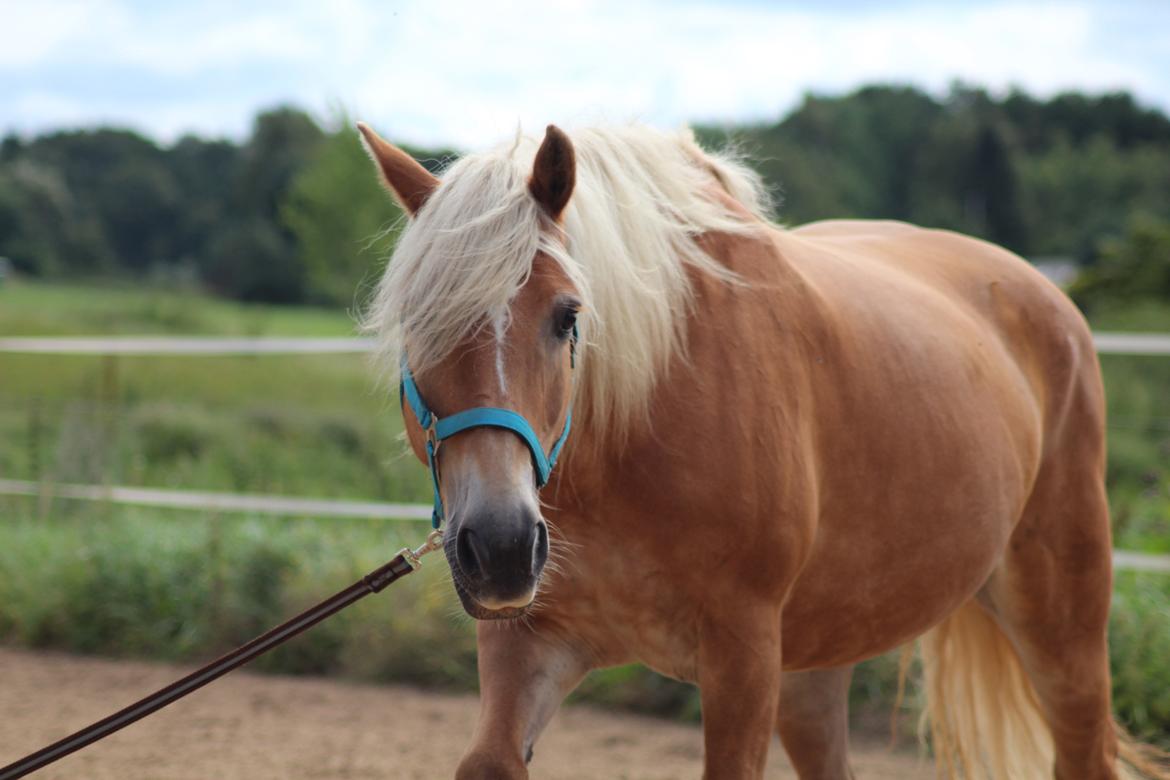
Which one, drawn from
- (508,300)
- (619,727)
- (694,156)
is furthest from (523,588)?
(619,727)

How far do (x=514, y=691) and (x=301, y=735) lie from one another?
2566 mm

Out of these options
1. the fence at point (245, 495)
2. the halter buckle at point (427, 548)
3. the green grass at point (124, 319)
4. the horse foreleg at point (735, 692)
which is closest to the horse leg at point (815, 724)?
the horse foreleg at point (735, 692)

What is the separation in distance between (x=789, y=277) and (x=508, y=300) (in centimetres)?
90

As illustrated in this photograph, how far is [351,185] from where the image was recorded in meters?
30.4

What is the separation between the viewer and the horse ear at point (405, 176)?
2.11 metres

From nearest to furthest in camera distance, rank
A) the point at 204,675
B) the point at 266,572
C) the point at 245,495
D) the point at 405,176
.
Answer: the point at 405,176, the point at 204,675, the point at 266,572, the point at 245,495

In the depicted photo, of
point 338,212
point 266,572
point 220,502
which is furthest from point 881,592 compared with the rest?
point 338,212

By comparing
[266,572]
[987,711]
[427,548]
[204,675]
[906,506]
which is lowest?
[266,572]

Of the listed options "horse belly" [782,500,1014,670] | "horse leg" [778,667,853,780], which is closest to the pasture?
"horse belly" [782,500,1014,670]

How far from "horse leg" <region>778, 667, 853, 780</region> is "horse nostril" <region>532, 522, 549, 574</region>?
1.66 m

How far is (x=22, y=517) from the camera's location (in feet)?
21.9

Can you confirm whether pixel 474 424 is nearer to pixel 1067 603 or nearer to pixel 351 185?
pixel 1067 603

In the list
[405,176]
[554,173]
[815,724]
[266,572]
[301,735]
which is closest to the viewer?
[554,173]

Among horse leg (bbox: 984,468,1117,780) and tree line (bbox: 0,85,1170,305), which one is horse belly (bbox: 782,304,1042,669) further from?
tree line (bbox: 0,85,1170,305)
